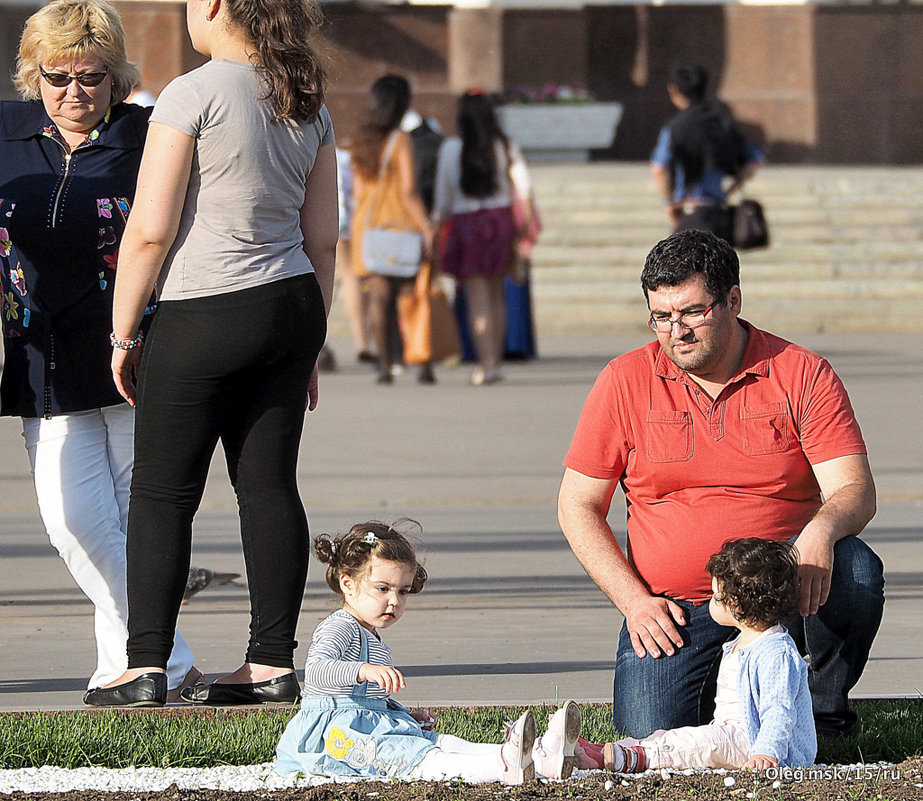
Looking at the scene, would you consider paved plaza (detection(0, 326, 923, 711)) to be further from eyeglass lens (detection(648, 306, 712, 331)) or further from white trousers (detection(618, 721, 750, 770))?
eyeglass lens (detection(648, 306, 712, 331))

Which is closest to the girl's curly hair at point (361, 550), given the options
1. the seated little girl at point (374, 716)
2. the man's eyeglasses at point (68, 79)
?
the seated little girl at point (374, 716)

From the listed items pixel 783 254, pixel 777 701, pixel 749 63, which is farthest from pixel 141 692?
pixel 749 63

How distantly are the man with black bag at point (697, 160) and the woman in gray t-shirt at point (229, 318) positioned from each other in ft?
26.6

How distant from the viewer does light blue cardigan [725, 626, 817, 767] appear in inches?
160

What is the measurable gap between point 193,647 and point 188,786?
157 cm

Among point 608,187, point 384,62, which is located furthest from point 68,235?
point 384,62

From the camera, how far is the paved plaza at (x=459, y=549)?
5.35 m

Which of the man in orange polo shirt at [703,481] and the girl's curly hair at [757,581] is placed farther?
the man in orange polo shirt at [703,481]

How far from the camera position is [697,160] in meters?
12.6

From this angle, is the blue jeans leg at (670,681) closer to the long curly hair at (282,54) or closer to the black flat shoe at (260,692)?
the black flat shoe at (260,692)

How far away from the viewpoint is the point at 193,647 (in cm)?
569

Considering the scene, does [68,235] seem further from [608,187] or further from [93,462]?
[608,187]

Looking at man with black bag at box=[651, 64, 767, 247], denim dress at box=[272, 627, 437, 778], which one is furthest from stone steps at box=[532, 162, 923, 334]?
denim dress at box=[272, 627, 437, 778]

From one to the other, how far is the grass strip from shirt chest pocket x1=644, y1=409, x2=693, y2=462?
2.25 ft
